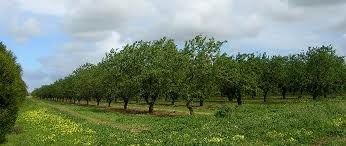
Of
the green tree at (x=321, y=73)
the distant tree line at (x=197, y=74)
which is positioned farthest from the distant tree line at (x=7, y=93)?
the green tree at (x=321, y=73)

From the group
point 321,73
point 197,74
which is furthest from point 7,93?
point 321,73

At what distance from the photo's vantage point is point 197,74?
62.9m

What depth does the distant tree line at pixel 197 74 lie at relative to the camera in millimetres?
63969

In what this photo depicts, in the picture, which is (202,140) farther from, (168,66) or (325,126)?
(168,66)

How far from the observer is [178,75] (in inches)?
2613

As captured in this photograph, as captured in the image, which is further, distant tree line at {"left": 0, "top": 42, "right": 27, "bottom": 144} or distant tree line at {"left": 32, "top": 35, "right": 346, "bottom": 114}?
distant tree line at {"left": 32, "top": 35, "right": 346, "bottom": 114}

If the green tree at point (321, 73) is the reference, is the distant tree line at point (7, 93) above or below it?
below

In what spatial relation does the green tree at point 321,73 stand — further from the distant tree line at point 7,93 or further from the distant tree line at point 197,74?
the distant tree line at point 7,93

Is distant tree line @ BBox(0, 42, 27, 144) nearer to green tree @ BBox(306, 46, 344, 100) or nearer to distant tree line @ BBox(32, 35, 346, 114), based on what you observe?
distant tree line @ BBox(32, 35, 346, 114)

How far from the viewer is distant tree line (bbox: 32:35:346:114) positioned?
6397 centimetres

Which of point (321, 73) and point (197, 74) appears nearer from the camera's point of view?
point (197, 74)

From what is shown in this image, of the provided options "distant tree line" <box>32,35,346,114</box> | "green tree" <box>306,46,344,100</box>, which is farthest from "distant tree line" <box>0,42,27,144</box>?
"green tree" <box>306,46,344,100</box>

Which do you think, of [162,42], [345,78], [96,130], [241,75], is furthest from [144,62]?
[345,78]

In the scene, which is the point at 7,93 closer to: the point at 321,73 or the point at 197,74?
the point at 197,74
